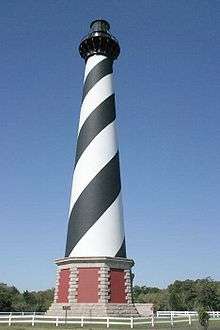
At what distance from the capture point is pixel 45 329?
19.2 metres

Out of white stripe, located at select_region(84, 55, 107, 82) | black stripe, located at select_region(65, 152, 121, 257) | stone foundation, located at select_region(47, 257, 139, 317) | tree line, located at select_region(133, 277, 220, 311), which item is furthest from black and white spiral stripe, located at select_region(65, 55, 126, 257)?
tree line, located at select_region(133, 277, 220, 311)

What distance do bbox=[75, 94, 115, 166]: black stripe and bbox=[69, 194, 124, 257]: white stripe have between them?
462cm

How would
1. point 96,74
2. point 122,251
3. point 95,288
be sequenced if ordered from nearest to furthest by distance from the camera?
point 95,288 < point 122,251 < point 96,74

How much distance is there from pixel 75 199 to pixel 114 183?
2746 mm

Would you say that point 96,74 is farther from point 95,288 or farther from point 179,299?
point 179,299

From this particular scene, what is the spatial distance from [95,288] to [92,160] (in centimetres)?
802

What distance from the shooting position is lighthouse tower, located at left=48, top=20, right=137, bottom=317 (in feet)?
82.3

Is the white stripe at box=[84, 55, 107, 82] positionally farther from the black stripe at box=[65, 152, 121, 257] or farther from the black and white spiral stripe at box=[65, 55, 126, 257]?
the black stripe at box=[65, 152, 121, 257]

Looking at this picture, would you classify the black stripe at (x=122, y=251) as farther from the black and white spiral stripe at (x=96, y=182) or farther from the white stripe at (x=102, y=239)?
the white stripe at (x=102, y=239)

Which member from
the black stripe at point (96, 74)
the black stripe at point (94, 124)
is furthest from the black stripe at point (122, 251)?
the black stripe at point (96, 74)

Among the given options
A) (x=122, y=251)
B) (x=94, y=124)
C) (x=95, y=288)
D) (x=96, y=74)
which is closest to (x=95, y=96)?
(x=96, y=74)

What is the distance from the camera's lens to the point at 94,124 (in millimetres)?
28359

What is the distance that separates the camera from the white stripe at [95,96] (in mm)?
29000

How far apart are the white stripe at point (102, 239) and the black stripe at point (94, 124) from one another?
462 cm
